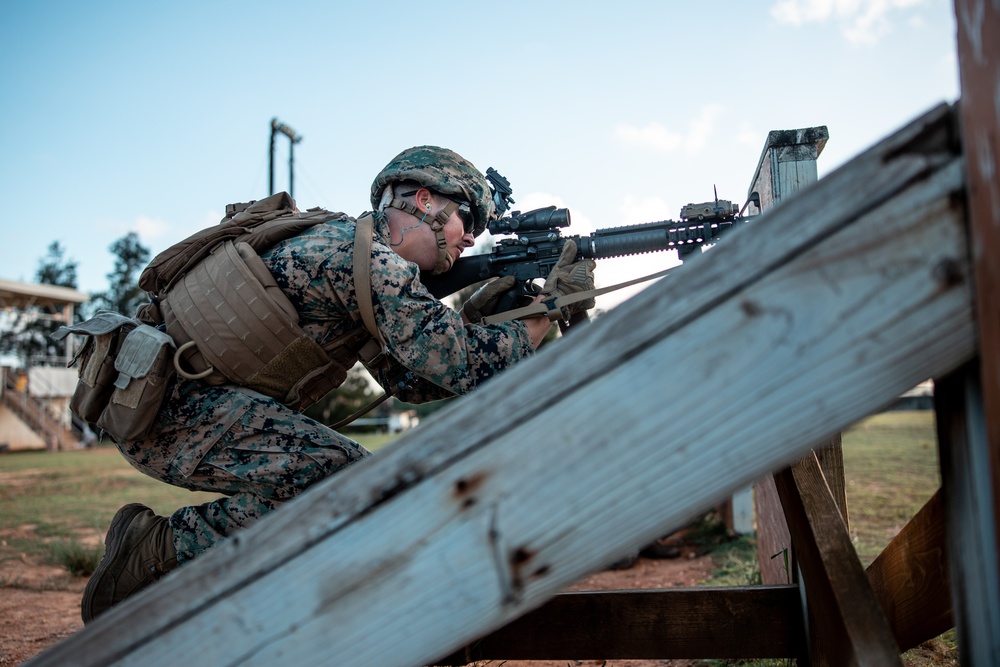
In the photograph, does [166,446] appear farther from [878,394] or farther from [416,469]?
[878,394]

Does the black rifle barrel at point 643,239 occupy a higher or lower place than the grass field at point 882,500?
higher

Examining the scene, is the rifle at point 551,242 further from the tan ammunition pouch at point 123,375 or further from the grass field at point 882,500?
the grass field at point 882,500

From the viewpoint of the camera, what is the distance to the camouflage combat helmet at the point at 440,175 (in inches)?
111

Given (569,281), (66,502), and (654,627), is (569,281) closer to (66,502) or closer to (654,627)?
(654,627)

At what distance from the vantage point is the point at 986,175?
2.51 ft

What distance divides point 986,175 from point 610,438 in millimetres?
490

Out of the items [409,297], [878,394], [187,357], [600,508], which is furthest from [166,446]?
[878,394]

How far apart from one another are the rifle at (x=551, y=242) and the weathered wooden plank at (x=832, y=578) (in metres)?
1.40

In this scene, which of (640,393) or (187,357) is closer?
(640,393)

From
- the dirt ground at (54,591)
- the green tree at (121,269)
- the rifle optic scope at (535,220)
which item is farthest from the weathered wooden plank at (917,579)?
the green tree at (121,269)

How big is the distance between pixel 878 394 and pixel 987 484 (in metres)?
0.17

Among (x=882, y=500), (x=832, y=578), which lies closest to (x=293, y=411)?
(x=832, y=578)

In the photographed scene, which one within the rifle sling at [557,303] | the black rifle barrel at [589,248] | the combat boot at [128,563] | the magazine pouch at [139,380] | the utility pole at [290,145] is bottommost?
the combat boot at [128,563]

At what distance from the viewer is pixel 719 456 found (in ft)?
2.87
